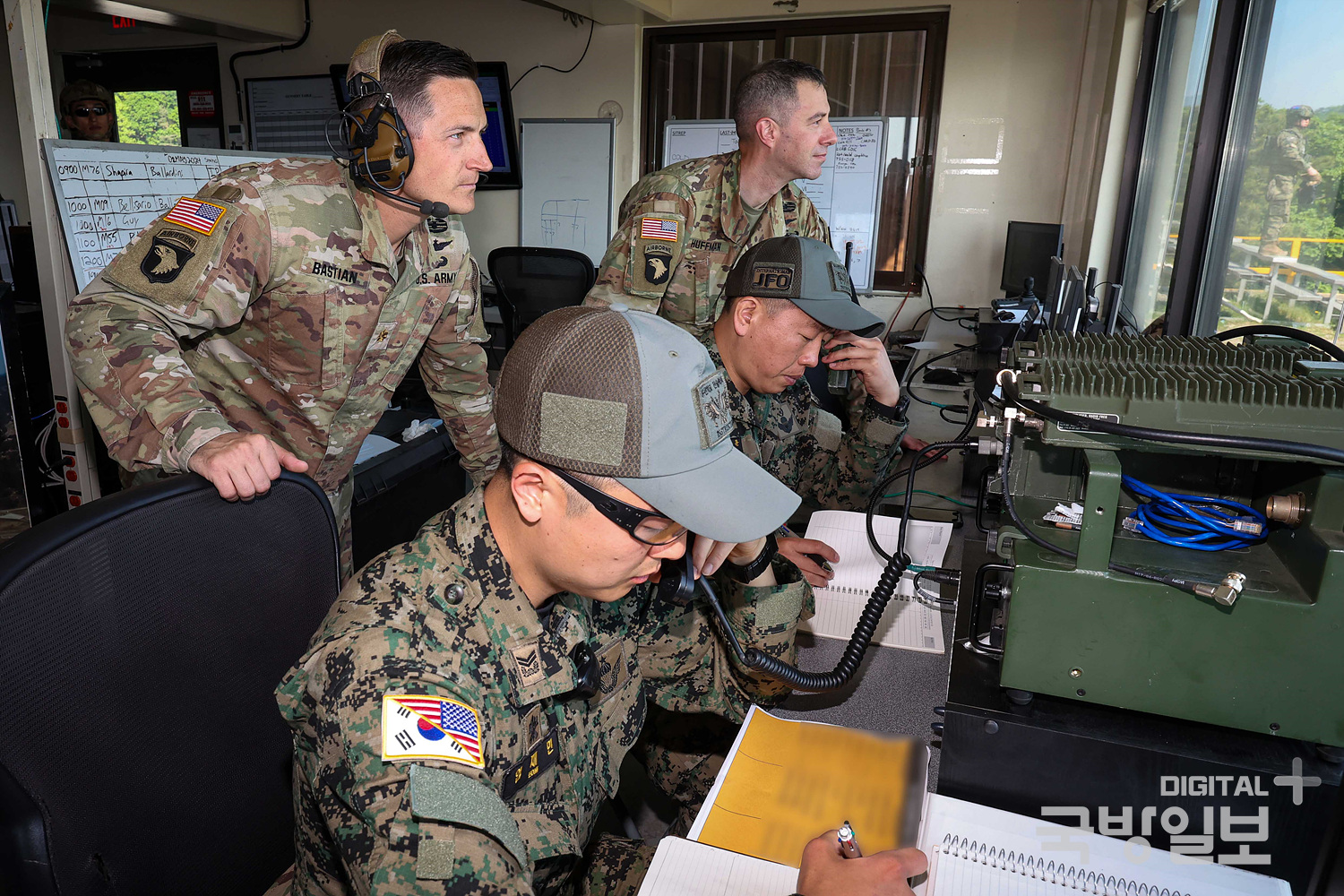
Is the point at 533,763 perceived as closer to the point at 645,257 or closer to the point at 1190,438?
the point at 1190,438

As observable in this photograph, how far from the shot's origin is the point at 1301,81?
6.27 feet

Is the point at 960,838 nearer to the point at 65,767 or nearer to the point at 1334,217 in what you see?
the point at 65,767

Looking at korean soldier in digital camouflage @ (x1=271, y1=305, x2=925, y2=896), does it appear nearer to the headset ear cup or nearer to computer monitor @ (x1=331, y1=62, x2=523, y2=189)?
the headset ear cup

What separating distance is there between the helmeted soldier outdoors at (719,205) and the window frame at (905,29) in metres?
2.28

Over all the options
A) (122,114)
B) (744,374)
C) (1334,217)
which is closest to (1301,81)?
(1334,217)

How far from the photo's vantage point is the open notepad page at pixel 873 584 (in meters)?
1.31

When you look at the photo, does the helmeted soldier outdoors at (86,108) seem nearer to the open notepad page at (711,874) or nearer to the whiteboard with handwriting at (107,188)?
the whiteboard with handwriting at (107,188)

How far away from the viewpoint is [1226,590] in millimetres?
772

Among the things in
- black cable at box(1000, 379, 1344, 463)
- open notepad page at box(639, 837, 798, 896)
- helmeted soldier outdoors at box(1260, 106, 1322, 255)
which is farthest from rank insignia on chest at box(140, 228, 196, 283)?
helmeted soldier outdoors at box(1260, 106, 1322, 255)

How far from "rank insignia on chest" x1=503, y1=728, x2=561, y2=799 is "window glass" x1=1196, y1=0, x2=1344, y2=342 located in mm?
1684

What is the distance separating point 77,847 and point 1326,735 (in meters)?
1.12

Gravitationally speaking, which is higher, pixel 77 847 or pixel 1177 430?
pixel 1177 430

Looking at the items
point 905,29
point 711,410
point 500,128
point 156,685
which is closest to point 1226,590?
point 711,410

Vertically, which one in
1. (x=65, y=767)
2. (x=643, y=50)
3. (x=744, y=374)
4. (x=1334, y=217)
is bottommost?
(x=65, y=767)
